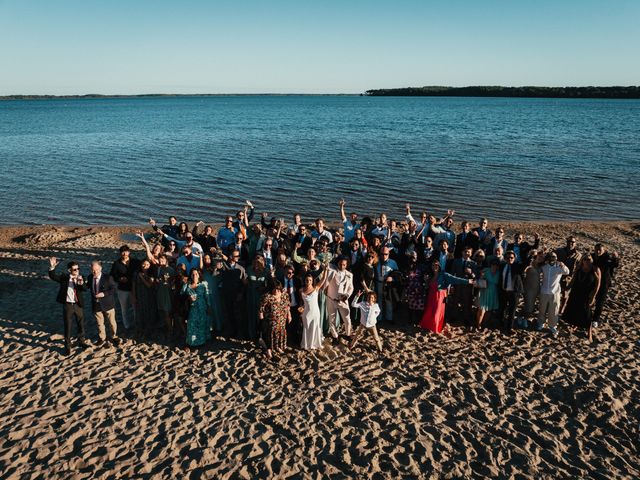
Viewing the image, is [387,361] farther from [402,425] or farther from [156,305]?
[156,305]

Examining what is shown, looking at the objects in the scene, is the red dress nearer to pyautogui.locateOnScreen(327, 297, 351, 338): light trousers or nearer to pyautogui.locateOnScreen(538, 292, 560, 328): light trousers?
pyautogui.locateOnScreen(327, 297, 351, 338): light trousers

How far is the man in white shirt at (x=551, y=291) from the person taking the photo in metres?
8.87

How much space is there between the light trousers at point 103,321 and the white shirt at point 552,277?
28.7 feet

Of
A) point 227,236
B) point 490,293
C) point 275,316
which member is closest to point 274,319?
point 275,316

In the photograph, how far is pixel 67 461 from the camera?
6004 millimetres

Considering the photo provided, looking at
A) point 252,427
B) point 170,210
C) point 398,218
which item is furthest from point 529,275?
point 170,210

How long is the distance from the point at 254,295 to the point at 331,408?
2.74 m

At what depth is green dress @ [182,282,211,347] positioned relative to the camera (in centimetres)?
849

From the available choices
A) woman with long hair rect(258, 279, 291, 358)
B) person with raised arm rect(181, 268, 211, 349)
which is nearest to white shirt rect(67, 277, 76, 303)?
person with raised arm rect(181, 268, 211, 349)

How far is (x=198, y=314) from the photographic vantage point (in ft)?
28.3

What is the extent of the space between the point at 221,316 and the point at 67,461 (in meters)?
3.73

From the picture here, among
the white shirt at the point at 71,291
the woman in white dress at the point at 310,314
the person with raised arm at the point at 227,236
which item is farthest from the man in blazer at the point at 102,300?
the woman in white dress at the point at 310,314

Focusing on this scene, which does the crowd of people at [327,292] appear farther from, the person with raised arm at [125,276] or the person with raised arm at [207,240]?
the person with raised arm at [207,240]

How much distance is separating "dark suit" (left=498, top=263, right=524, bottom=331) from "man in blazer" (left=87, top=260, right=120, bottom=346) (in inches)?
309
